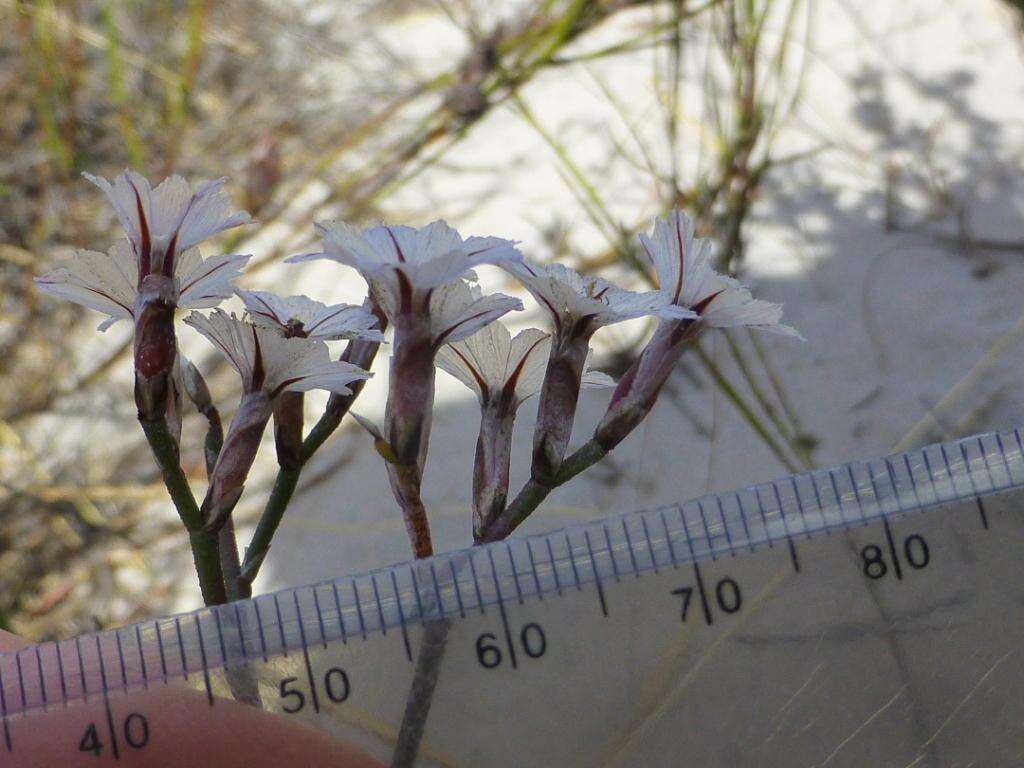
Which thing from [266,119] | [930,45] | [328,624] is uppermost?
[266,119]

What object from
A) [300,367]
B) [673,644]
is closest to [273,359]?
[300,367]

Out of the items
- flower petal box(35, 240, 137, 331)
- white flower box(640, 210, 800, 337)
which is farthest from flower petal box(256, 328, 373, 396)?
white flower box(640, 210, 800, 337)

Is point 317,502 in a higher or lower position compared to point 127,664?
higher

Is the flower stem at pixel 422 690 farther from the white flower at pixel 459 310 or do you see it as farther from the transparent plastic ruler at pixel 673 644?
the white flower at pixel 459 310

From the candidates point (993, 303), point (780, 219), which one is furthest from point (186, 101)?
point (993, 303)

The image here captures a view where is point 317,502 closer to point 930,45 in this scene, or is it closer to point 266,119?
point 266,119

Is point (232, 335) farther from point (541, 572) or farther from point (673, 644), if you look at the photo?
point (673, 644)

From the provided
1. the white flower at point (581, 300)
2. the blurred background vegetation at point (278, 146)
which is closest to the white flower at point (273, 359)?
the white flower at point (581, 300)

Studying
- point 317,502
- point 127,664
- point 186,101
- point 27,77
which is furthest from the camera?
point 27,77
